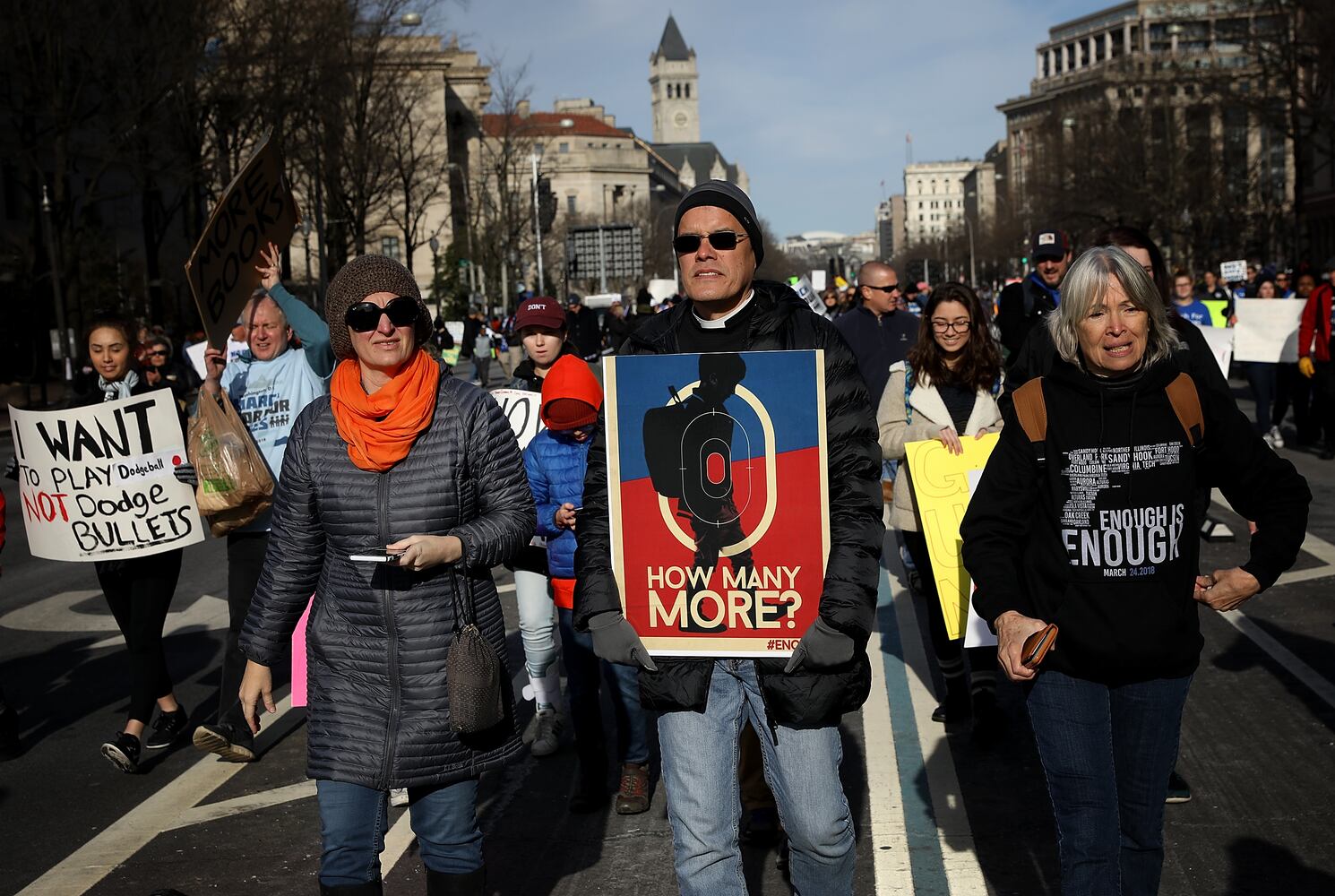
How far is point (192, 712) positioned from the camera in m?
7.28

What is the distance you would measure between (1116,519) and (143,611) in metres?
4.57

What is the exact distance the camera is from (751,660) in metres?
3.55

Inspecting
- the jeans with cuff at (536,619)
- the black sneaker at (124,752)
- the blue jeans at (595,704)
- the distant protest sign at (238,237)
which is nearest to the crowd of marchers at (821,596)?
the blue jeans at (595,704)

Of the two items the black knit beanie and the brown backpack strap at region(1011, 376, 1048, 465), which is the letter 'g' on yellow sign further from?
the black knit beanie

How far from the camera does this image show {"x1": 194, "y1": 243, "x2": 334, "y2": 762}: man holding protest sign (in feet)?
20.1

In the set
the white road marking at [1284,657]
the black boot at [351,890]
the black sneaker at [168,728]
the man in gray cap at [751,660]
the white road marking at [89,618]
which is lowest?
the white road marking at [1284,657]

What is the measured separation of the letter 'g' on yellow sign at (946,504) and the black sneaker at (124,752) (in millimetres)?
3431

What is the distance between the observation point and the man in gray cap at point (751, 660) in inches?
136

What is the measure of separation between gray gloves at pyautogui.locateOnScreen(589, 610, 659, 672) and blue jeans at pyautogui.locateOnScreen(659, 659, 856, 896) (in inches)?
6.5

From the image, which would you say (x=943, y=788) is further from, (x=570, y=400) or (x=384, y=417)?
(x=384, y=417)

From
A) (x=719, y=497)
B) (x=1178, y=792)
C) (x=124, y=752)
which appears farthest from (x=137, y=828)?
(x=1178, y=792)

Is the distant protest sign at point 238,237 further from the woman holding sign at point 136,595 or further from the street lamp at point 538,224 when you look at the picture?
the street lamp at point 538,224

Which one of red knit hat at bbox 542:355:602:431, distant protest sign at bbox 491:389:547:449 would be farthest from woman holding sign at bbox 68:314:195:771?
red knit hat at bbox 542:355:602:431

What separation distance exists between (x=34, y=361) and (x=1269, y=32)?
106 ft
